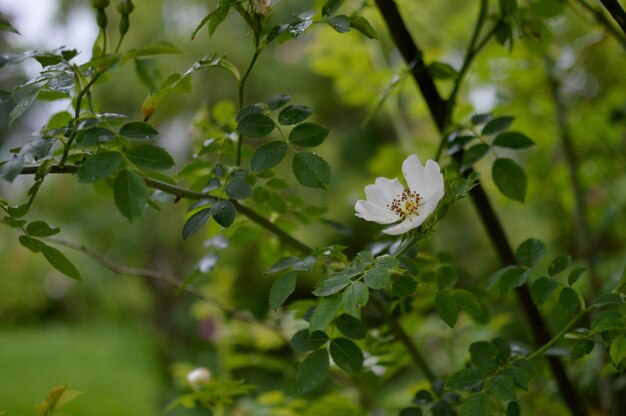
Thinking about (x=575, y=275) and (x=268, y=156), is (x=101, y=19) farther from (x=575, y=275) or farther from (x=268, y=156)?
(x=575, y=275)

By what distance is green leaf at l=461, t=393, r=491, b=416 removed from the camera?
0.37 meters

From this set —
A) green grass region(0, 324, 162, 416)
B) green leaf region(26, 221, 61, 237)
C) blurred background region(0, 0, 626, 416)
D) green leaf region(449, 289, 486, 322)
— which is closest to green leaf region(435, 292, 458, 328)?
green leaf region(449, 289, 486, 322)

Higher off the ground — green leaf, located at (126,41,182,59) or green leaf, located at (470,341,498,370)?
green leaf, located at (126,41,182,59)

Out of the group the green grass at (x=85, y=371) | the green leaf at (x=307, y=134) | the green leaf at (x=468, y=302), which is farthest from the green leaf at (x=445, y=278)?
the green grass at (x=85, y=371)

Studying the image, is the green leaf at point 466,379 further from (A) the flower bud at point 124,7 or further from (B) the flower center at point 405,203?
(A) the flower bud at point 124,7

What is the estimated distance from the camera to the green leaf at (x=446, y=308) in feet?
1.24

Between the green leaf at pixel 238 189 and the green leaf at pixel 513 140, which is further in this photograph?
the green leaf at pixel 513 140

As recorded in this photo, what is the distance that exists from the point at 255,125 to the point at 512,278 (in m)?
0.20

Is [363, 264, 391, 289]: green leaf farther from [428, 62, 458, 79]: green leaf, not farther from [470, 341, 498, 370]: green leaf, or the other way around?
[428, 62, 458, 79]: green leaf

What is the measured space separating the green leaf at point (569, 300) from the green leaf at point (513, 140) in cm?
12

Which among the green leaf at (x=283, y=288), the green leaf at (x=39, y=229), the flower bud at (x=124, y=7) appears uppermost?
the flower bud at (x=124, y=7)

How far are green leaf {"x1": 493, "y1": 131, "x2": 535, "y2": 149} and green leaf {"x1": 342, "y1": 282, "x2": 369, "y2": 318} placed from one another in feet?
0.70

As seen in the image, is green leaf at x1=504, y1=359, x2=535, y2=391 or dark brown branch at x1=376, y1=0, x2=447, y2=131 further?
dark brown branch at x1=376, y1=0, x2=447, y2=131

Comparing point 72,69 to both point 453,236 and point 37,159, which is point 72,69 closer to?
point 37,159
